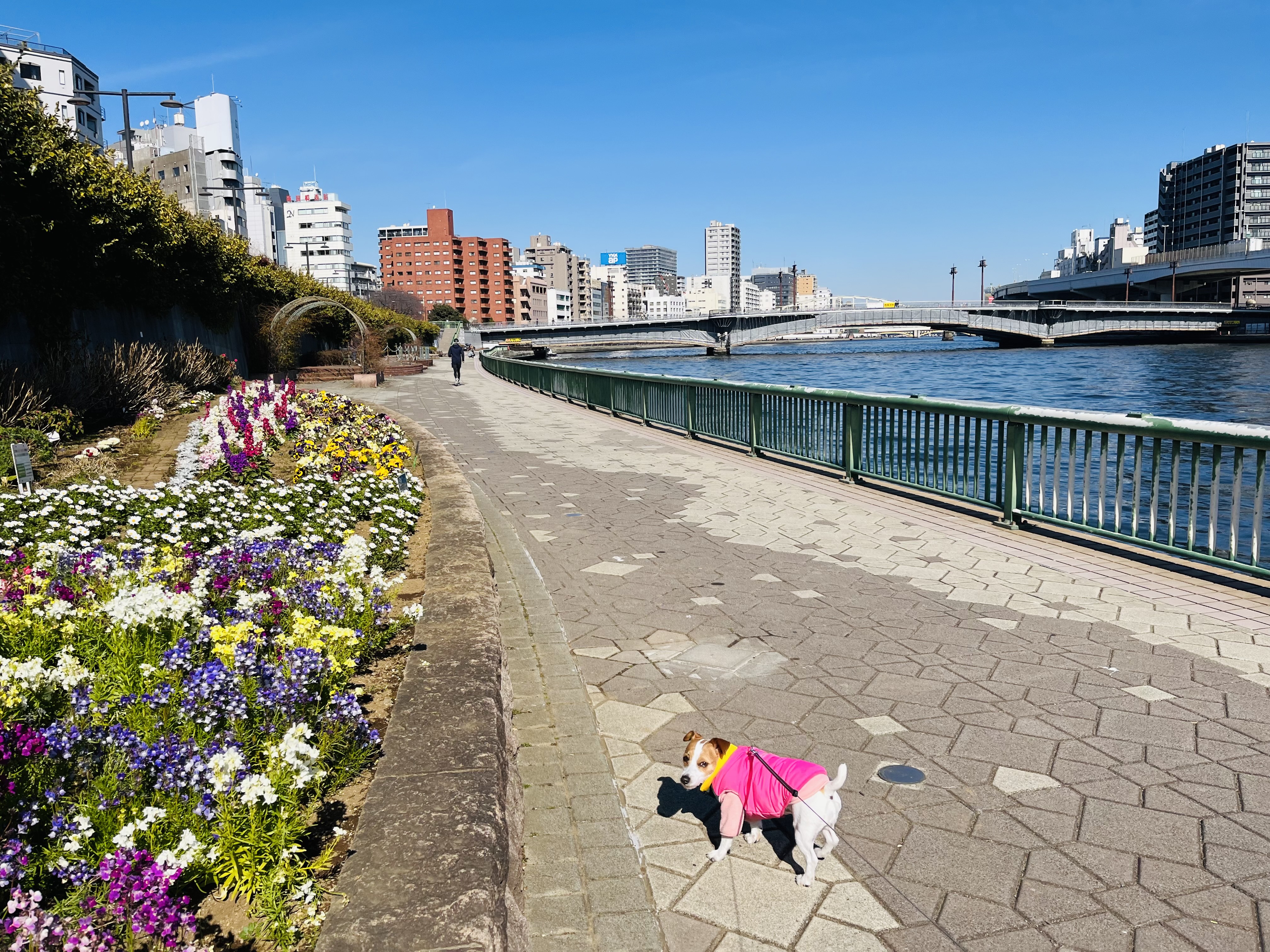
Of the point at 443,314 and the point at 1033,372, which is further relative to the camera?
the point at 443,314

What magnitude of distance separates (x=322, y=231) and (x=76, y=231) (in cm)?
15110

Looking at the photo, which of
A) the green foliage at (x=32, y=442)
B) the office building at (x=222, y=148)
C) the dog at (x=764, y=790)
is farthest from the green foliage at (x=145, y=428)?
the office building at (x=222, y=148)

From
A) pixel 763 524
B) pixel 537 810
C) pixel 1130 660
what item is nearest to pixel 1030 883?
pixel 537 810

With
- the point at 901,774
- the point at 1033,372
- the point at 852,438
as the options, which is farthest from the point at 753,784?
the point at 1033,372

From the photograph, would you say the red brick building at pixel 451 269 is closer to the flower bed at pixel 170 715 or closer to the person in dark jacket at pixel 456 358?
the person in dark jacket at pixel 456 358

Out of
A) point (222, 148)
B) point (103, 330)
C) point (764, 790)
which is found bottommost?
point (764, 790)

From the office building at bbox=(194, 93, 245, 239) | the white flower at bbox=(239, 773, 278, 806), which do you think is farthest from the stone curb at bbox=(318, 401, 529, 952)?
the office building at bbox=(194, 93, 245, 239)

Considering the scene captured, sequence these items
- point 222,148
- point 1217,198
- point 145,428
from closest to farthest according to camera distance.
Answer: point 145,428 < point 222,148 < point 1217,198

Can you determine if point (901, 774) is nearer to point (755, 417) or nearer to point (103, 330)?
point (755, 417)

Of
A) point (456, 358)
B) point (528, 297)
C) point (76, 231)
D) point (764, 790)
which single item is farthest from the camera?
point (528, 297)

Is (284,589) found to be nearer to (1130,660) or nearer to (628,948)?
(628,948)

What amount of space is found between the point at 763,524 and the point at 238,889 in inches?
247

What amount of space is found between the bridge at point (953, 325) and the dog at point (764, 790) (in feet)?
293

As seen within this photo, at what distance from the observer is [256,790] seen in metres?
2.45
